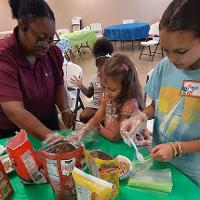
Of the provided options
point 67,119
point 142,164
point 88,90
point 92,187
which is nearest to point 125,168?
point 142,164

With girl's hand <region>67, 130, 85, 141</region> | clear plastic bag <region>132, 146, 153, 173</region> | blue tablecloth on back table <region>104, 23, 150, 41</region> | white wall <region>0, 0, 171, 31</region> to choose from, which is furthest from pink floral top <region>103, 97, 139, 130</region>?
white wall <region>0, 0, 171, 31</region>

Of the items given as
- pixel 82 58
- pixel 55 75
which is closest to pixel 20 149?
pixel 55 75

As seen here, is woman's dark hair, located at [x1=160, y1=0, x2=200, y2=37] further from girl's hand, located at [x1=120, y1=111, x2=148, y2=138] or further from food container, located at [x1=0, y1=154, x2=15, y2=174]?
food container, located at [x1=0, y1=154, x2=15, y2=174]

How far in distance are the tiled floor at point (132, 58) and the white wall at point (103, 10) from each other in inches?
43.5

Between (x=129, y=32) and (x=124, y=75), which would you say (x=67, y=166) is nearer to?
(x=124, y=75)

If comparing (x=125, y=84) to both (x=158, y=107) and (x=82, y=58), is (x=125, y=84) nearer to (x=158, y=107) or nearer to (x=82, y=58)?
(x=158, y=107)

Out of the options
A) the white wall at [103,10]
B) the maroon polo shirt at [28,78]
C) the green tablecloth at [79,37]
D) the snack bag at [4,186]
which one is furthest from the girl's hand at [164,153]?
the white wall at [103,10]

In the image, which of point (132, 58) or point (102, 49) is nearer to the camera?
point (102, 49)

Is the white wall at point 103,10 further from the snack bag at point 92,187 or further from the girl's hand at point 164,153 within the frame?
Result: the snack bag at point 92,187

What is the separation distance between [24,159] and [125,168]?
0.39 m

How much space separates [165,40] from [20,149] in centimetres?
62

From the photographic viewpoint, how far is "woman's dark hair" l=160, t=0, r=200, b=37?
77cm

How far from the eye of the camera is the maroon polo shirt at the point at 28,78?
1229 millimetres

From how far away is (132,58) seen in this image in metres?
6.27
